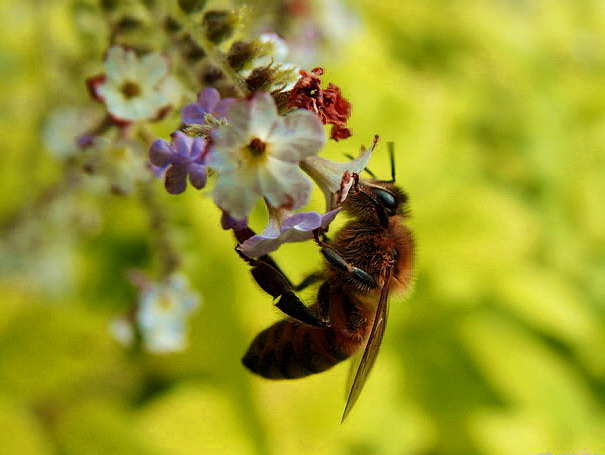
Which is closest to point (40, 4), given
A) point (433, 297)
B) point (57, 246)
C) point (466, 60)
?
point (57, 246)

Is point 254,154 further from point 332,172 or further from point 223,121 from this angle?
point 332,172

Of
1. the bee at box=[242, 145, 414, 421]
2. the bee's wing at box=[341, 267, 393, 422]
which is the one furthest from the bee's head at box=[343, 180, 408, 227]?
the bee's wing at box=[341, 267, 393, 422]

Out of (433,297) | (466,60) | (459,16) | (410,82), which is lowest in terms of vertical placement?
(433,297)

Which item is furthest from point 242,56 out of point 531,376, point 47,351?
point 531,376

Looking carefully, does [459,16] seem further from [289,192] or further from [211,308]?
[289,192]

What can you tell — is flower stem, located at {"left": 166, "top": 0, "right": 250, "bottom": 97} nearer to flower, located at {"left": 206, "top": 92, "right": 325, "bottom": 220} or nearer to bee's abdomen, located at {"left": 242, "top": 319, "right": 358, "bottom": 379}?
flower, located at {"left": 206, "top": 92, "right": 325, "bottom": 220}

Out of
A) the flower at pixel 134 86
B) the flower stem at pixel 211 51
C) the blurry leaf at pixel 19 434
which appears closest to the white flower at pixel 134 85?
the flower at pixel 134 86
